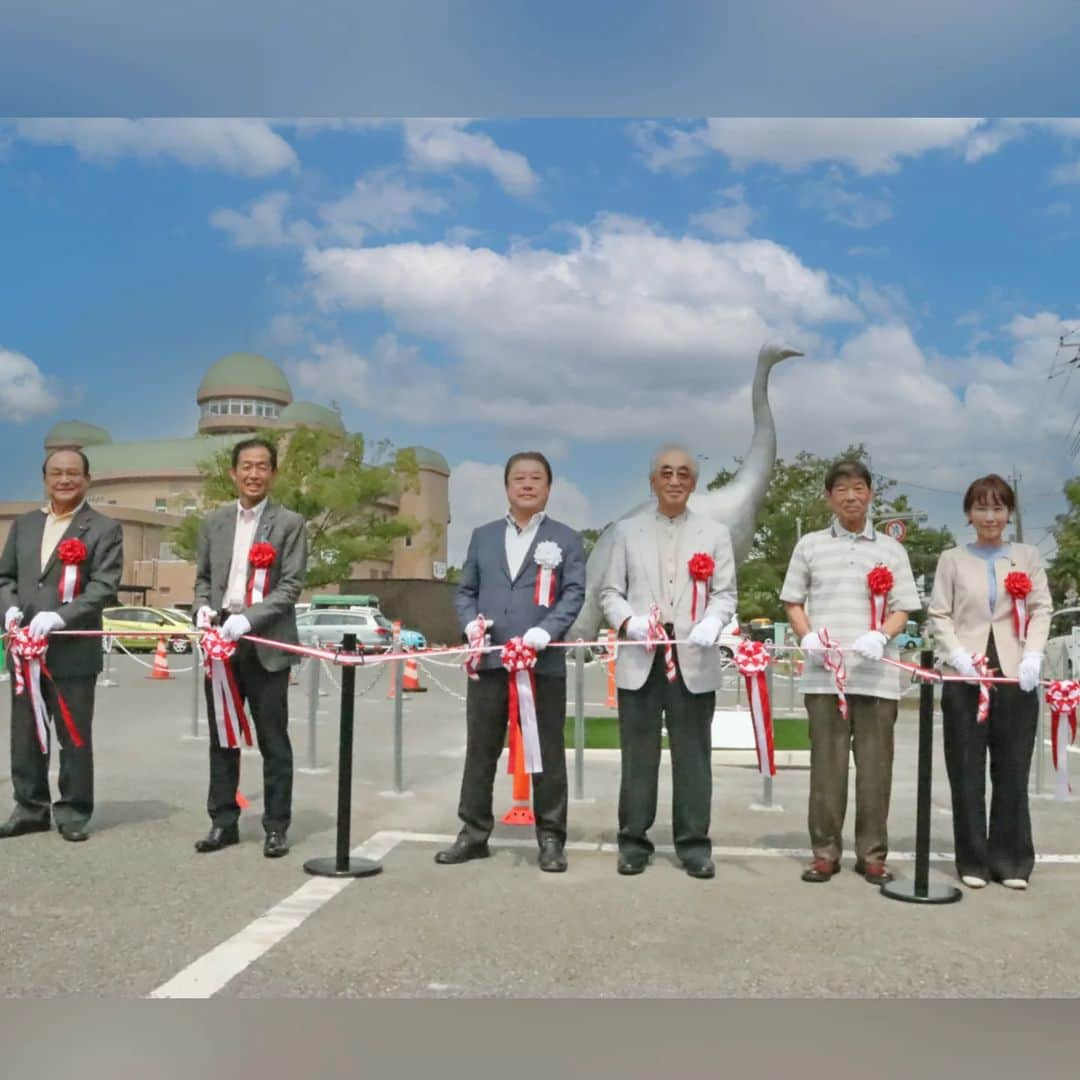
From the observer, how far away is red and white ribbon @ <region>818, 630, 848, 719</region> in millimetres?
5215

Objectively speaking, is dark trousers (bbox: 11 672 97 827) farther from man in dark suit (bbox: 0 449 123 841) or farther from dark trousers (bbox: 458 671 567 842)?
dark trousers (bbox: 458 671 567 842)

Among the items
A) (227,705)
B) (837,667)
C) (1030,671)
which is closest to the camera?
(1030,671)

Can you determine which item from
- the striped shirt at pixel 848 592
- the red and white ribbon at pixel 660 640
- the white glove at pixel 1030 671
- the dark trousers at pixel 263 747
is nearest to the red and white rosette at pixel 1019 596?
the white glove at pixel 1030 671

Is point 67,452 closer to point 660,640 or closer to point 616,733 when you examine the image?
point 660,640

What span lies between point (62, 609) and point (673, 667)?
9.41ft

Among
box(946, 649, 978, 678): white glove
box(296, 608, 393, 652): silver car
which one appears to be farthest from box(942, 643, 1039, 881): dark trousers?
box(296, 608, 393, 652): silver car

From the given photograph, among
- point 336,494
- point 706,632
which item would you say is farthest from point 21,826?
point 336,494

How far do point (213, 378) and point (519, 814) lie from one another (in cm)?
5130

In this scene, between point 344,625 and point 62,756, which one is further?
point 344,625

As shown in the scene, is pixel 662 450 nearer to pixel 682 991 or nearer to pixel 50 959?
pixel 682 991

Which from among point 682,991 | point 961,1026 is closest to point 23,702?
point 682,991

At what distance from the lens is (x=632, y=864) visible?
17.4 feet

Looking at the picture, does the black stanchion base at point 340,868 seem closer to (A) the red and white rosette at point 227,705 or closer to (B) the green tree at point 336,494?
(A) the red and white rosette at point 227,705

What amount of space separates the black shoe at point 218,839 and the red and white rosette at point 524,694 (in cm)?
150
